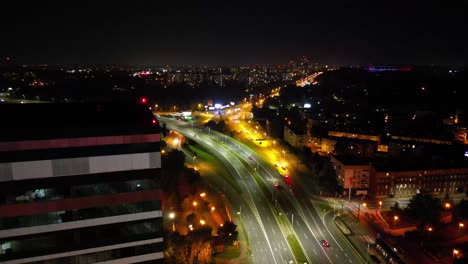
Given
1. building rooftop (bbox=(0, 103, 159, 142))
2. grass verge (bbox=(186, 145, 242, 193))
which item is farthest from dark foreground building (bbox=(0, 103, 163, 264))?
grass verge (bbox=(186, 145, 242, 193))

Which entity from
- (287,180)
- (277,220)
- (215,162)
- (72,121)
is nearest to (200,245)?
(277,220)

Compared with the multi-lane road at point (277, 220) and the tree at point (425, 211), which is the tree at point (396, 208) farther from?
the multi-lane road at point (277, 220)

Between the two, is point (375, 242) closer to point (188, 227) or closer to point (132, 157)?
point (188, 227)

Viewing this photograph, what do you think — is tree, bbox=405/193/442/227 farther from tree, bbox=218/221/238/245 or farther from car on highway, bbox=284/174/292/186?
tree, bbox=218/221/238/245

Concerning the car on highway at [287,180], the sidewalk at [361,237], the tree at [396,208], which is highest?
the car on highway at [287,180]

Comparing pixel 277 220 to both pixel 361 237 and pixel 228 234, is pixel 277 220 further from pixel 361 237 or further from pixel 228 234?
pixel 361 237

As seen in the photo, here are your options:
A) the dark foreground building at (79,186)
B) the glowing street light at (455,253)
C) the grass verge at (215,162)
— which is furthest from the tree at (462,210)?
the dark foreground building at (79,186)

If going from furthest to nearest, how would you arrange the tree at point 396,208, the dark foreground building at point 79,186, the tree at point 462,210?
the tree at point 396,208, the tree at point 462,210, the dark foreground building at point 79,186
